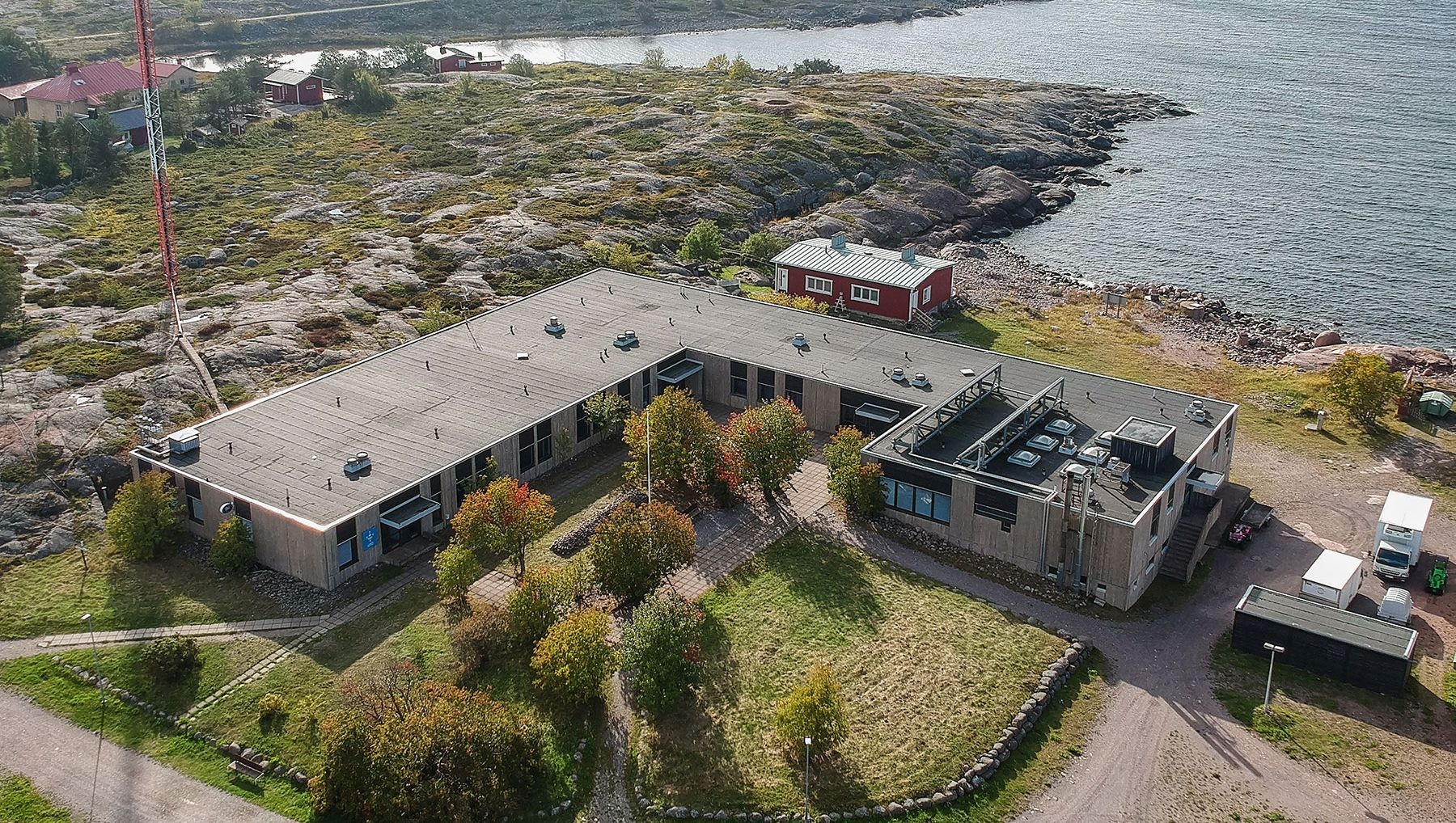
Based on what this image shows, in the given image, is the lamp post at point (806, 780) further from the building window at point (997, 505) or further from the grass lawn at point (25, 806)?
the grass lawn at point (25, 806)

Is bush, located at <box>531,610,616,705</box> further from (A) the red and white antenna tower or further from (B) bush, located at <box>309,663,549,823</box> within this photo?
(A) the red and white antenna tower

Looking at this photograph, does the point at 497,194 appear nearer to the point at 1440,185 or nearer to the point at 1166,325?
the point at 1166,325

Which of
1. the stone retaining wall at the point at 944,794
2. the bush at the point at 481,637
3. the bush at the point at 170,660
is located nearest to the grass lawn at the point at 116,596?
the bush at the point at 170,660

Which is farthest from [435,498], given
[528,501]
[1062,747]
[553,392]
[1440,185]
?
[1440,185]

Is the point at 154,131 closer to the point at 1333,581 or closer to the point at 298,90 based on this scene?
the point at 1333,581

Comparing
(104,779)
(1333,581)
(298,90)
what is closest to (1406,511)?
(1333,581)

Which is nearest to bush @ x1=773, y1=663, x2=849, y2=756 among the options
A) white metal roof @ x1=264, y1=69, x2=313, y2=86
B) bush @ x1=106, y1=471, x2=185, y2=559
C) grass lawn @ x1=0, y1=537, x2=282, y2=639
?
grass lawn @ x1=0, y1=537, x2=282, y2=639
